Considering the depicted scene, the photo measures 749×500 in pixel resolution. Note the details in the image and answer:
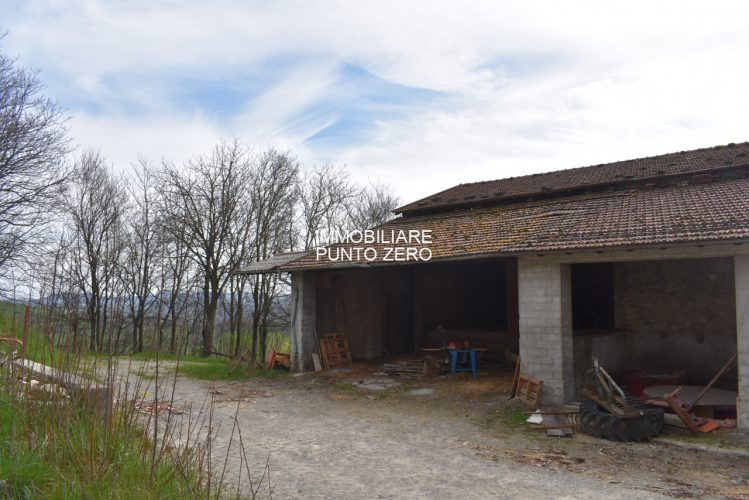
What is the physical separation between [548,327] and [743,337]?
3.03 meters

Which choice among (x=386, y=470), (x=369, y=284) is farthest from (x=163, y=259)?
(x=386, y=470)

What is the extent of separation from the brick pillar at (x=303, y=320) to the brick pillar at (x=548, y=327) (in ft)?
21.6

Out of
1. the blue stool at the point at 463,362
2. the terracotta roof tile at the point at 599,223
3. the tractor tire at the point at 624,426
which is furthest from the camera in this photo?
the blue stool at the point at 463,362

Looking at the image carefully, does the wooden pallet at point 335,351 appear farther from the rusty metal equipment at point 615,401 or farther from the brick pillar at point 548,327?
the rusty metal equipment at point 615,401

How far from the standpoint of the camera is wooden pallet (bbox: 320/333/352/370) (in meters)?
14.8

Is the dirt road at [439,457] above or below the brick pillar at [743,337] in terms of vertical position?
below

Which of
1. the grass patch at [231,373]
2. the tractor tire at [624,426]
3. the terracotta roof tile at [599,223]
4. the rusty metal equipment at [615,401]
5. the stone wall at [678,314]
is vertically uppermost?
the terracotta roof tile at [599,223]

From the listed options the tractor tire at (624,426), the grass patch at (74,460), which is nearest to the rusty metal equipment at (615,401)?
the tractor tire at (624,426)

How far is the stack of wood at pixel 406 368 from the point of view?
13725 mm

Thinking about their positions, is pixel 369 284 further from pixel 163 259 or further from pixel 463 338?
pixel 163 259

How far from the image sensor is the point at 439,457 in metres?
7.05

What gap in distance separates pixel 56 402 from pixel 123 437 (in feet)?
1.90

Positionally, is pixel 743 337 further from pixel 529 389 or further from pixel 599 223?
pixel 529 389

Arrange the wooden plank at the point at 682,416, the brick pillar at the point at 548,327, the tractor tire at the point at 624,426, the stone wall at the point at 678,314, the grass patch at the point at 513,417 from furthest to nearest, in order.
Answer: the stone wall at the point at 678,314
the brick pillar at the point at 548,327
the grass patch at the point at 513,417
the wooden plank at the point at 682,416
the tractor tire at the point at 624,426
